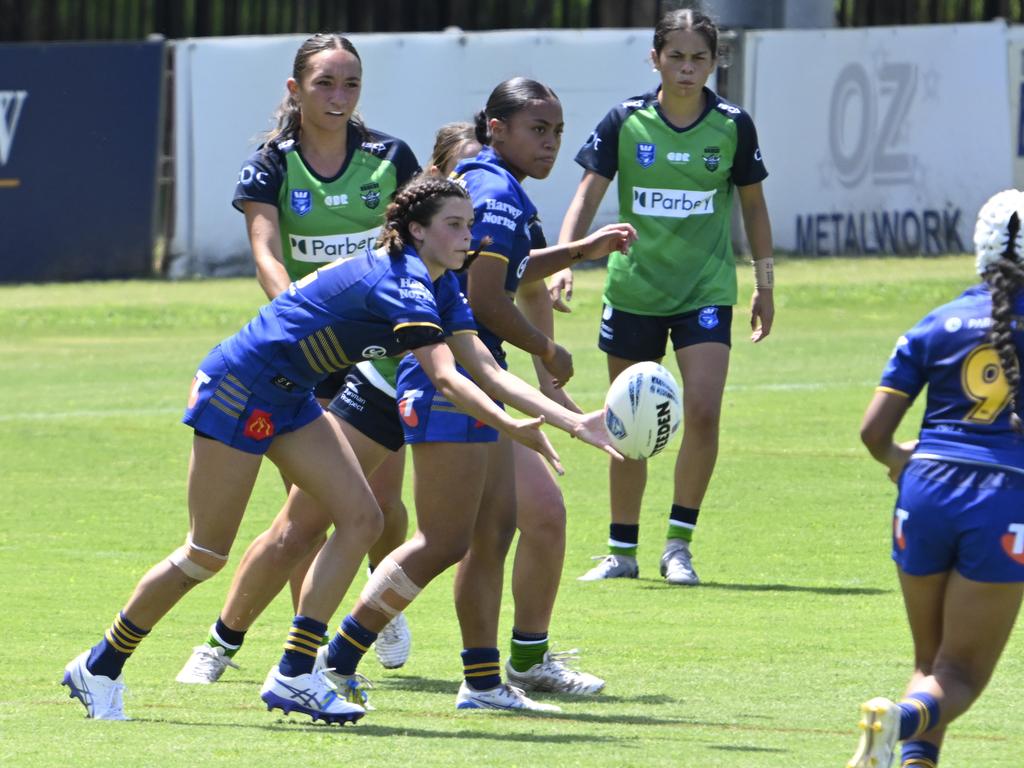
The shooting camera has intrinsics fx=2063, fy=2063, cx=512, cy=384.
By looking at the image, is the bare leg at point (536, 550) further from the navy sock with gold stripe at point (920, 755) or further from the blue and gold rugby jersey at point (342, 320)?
the navy sock with gold stripe at point (920, 755)

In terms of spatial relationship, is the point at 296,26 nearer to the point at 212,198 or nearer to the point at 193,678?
the point at 212,198

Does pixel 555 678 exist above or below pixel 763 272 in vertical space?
below

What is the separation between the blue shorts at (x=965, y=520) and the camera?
5434mm

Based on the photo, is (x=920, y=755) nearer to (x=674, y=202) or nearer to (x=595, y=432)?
(x=595, y=432)

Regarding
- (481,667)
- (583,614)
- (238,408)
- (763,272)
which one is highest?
(238,408)

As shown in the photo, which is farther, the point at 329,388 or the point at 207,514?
the point at 329,388

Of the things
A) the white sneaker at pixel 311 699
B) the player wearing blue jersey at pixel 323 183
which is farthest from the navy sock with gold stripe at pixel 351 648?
the player wearing blue jersey at pixel 323 183

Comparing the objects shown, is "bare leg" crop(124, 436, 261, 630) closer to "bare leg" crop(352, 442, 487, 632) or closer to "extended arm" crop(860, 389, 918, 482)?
"bare leg" crop(352, 442, 487, 632)

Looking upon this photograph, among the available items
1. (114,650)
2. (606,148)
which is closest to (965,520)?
(114,650)

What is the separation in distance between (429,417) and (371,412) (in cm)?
71

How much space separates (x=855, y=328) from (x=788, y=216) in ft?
Answer: 19.9

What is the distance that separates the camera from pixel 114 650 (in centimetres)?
666

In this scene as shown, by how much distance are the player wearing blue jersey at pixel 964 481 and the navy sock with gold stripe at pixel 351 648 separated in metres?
1.94

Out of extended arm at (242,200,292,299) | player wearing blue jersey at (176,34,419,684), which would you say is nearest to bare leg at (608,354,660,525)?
player wearing blue jersey at (176,34,419,684)
